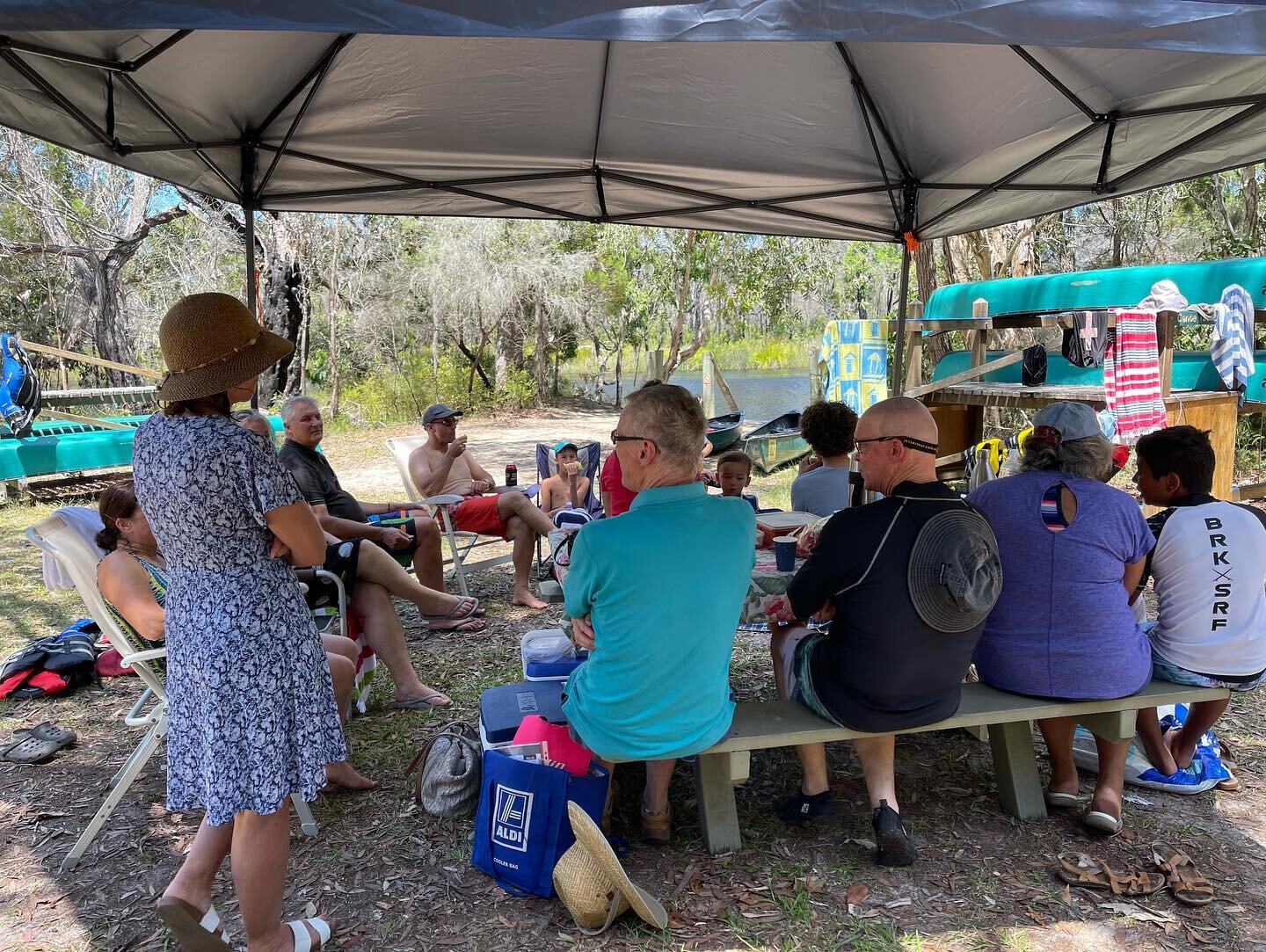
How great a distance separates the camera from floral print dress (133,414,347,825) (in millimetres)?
1846

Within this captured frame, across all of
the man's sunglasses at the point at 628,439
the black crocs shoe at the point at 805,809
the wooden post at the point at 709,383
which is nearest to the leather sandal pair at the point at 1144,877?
the black crocs shoe at the point at 805,809

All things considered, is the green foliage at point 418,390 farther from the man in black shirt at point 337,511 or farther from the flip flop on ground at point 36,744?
the flip flop on ground at point 36,744

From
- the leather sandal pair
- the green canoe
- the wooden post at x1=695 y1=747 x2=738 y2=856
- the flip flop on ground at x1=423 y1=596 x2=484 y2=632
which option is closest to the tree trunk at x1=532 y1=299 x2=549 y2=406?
the green canoe

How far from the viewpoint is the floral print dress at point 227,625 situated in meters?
1.85

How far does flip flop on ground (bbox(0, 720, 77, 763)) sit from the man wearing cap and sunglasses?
289cm

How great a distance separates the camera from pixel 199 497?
1.83 metres

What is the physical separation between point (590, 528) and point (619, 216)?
3.59 metres

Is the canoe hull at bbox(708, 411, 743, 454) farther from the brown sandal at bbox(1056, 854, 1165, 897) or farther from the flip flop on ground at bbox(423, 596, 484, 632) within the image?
the brown sandal at bbox(1056, 854, 1165, 897)

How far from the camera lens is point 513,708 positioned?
2838 millimetres

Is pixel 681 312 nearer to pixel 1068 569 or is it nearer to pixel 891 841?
pixel 1068 569

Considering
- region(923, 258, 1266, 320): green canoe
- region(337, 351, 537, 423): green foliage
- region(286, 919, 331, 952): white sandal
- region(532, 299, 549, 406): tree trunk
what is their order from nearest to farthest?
1. region(286, 919, 331, 952): white sandal
2. region(923, 258, 1266, 320): green canoe
3. region(337, 351, 537, 423): green foliage
4. region(532, 299, 549, 406): tree trunk

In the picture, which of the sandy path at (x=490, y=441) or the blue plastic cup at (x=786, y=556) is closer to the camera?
the blue plastic cup at (x=786, y=556)

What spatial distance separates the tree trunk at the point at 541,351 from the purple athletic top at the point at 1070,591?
60.6 ft

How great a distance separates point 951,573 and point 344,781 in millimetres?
2100
